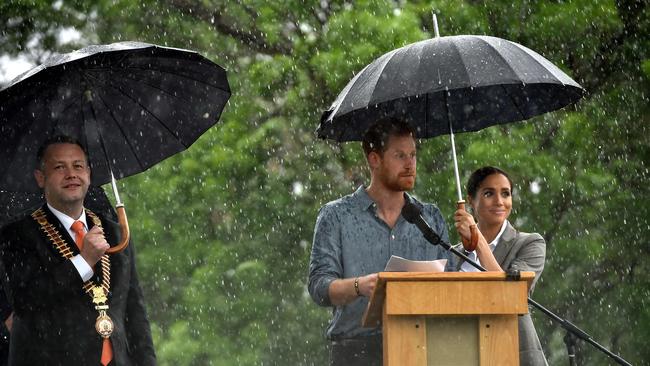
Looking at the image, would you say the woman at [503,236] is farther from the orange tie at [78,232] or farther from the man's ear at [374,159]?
the orange tie at [78,232]

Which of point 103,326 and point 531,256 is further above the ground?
point 531,256

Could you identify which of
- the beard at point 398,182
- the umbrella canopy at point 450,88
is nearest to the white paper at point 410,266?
the beard at point 398,182

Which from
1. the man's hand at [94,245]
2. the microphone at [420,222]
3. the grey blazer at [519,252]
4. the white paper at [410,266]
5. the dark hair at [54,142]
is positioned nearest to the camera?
the white paper at [410,266]

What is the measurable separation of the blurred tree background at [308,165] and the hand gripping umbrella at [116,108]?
602 centimetres

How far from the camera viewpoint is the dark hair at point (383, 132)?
6.68 metres

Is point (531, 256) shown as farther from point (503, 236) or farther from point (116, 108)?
point (116, 108)

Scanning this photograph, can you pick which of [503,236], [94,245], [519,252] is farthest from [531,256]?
[94,245]

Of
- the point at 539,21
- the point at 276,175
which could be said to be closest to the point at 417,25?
the point at 539,21

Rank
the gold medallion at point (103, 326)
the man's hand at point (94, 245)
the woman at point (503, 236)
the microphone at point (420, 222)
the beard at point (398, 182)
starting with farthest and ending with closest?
the woman at point (503, 236) < the beard at point (398, 182) < the gold medallion at point (103, 326) < the man's hand at point (94, 245) < the microphone at point (420, 222)

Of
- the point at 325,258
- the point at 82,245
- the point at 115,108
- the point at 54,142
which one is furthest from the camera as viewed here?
the point at 115,108

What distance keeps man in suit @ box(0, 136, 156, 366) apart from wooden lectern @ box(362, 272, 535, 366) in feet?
5.15

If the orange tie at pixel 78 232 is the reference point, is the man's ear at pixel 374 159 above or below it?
above

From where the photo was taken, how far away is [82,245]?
639 cm

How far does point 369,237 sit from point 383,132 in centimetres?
47
